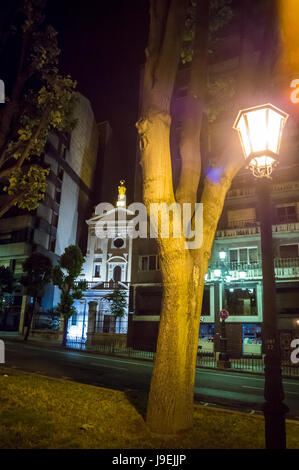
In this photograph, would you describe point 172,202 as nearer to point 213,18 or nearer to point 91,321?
point 213,18

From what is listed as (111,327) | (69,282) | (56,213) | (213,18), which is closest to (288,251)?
(69,282)

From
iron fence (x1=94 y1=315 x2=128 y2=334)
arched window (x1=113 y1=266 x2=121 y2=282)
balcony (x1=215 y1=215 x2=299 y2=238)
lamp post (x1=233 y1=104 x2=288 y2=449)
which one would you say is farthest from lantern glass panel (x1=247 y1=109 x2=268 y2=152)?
arched window (x1=113 y1=266 x2=121 y2=282)

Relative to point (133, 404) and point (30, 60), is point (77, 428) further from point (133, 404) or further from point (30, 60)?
point (30, 60)

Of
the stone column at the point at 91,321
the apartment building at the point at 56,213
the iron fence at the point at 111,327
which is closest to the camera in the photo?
the stone column at the point at 91,321

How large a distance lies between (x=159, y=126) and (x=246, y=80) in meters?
1.97

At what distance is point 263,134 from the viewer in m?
3.94

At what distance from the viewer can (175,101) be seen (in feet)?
106

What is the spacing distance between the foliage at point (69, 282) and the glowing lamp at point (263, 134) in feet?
86.9

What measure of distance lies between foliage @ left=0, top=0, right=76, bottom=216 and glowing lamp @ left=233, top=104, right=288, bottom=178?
790 cm

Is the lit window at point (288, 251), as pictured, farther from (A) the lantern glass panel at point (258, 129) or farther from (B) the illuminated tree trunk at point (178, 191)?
(A) the lantern glass panel at point (258, 129)

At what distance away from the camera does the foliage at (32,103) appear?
381 inches

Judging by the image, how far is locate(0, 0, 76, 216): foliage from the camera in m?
9.68

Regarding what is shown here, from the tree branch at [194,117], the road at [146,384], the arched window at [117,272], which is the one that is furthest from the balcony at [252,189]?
the arched window at [117,272]

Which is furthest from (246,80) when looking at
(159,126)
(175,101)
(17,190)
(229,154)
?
(175,101)
